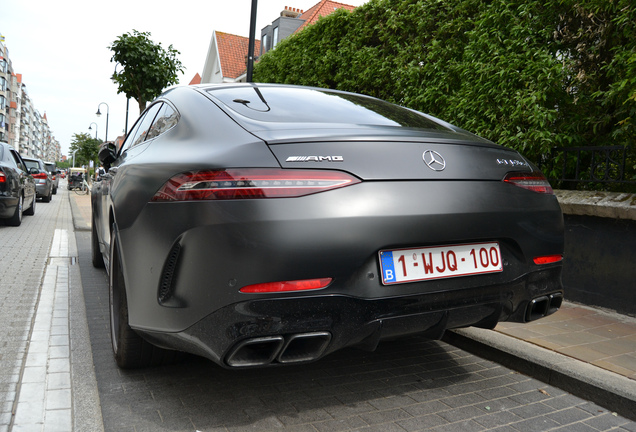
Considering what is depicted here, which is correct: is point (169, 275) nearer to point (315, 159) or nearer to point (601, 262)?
point (315, 159)

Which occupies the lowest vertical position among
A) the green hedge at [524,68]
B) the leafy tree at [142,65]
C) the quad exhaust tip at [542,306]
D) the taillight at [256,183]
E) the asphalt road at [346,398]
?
the asphalt road at [346,398]

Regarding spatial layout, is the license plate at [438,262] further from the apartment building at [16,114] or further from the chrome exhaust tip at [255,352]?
the apartment building at [16,114]

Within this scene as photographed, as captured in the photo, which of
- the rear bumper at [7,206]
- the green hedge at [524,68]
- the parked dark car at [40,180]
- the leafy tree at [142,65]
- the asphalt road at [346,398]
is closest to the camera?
the asphalt road at [346,398]

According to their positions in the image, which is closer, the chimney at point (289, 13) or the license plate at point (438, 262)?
the license plate at point (438, 262)

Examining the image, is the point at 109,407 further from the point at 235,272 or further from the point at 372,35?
the point at 372,35

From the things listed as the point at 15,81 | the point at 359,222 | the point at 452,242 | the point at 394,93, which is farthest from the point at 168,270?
the point at 15,81

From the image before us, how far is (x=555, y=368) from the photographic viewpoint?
3.15 metres

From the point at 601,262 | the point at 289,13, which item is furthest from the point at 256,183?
the point at 289,13

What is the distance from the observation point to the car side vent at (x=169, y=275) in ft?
7.27

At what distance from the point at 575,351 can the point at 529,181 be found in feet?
4.63

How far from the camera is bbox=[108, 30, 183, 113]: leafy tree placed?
14805 millimetres

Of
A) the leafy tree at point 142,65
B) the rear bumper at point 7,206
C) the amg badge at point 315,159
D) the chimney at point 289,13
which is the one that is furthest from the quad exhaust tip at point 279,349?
the chimney at point 289,13

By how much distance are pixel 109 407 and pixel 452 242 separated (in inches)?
70.0

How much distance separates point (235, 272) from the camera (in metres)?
2.10
